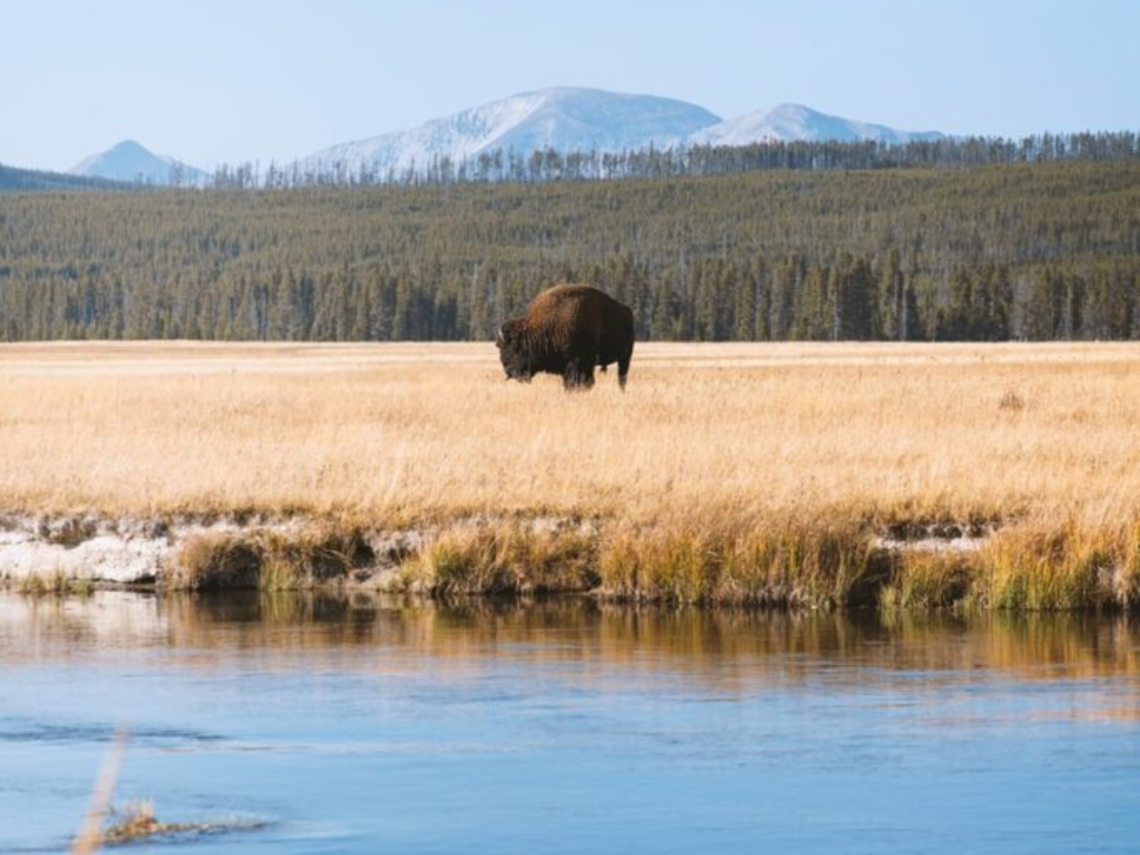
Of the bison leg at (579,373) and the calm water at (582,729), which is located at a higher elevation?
the bison leg at (579,373)

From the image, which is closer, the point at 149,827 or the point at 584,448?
the point at 149,827

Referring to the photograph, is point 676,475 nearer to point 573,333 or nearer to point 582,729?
point 582,729

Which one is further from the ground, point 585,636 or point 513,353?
point 513,353

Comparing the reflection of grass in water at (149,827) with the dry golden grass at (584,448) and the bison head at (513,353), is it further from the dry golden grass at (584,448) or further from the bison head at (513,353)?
the bison head at (513,353)

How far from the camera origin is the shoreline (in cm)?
1680

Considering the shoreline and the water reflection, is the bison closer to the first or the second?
the shoreline

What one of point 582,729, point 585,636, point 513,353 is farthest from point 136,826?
point 513,353

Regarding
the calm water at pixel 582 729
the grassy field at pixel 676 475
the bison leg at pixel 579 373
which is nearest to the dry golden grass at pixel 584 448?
the grassy field at pixel 676 475

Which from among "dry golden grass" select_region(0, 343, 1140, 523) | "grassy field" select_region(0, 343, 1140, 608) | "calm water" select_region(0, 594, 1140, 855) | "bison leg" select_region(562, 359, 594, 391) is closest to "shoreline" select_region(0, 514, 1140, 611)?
"grassy field" select_region(0, 343, 1140, 608)

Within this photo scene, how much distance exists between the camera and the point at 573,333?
36.4 m

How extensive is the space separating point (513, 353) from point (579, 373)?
1544 mm

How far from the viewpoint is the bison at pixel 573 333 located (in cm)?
3634

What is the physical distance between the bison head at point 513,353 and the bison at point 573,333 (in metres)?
0.02

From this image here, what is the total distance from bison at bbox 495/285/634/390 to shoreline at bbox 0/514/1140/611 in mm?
17112
